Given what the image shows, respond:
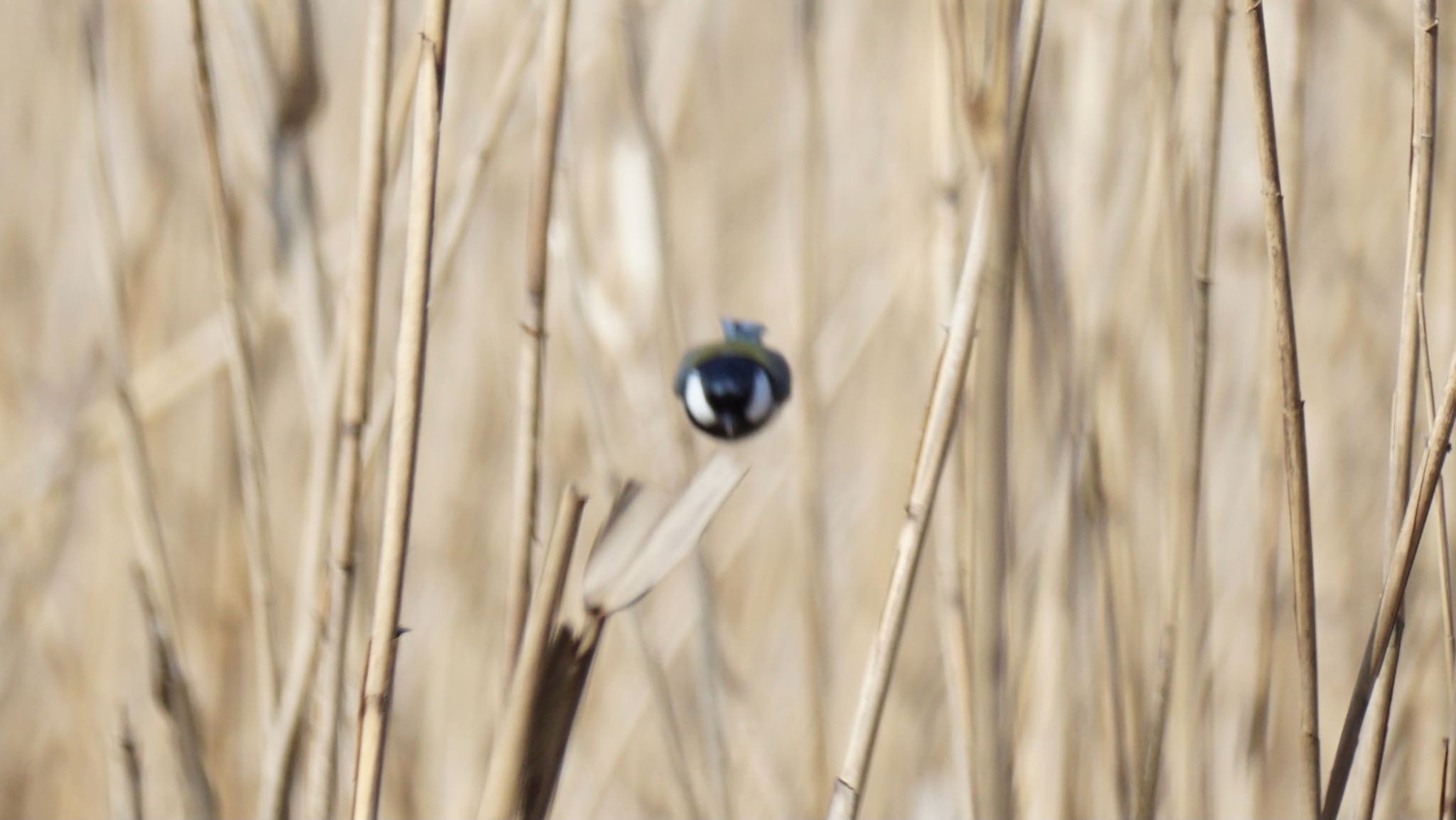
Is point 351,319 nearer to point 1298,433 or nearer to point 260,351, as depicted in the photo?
point 1298,433

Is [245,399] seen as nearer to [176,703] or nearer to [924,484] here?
[176,703]

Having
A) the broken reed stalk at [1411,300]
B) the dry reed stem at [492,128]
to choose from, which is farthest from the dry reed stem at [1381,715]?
the dry reed stem at [492,128]

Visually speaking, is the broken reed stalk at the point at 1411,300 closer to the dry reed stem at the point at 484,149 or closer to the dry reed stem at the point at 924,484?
the dry reed stem at the point at 924,484

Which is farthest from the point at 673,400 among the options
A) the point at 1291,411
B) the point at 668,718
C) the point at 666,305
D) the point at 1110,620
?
the point at 1291,411

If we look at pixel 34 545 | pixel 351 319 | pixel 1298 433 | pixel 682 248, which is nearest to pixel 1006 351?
pixel 1298 433

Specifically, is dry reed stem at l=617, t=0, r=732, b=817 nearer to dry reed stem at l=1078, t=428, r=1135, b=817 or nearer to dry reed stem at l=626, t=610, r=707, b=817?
dry reed stem at l=626, t=610, r=707, b=817

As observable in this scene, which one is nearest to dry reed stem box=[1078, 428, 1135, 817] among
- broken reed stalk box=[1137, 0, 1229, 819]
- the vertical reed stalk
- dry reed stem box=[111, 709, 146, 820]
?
broken reed stalk box=[1137, 0, 1229, 819]
